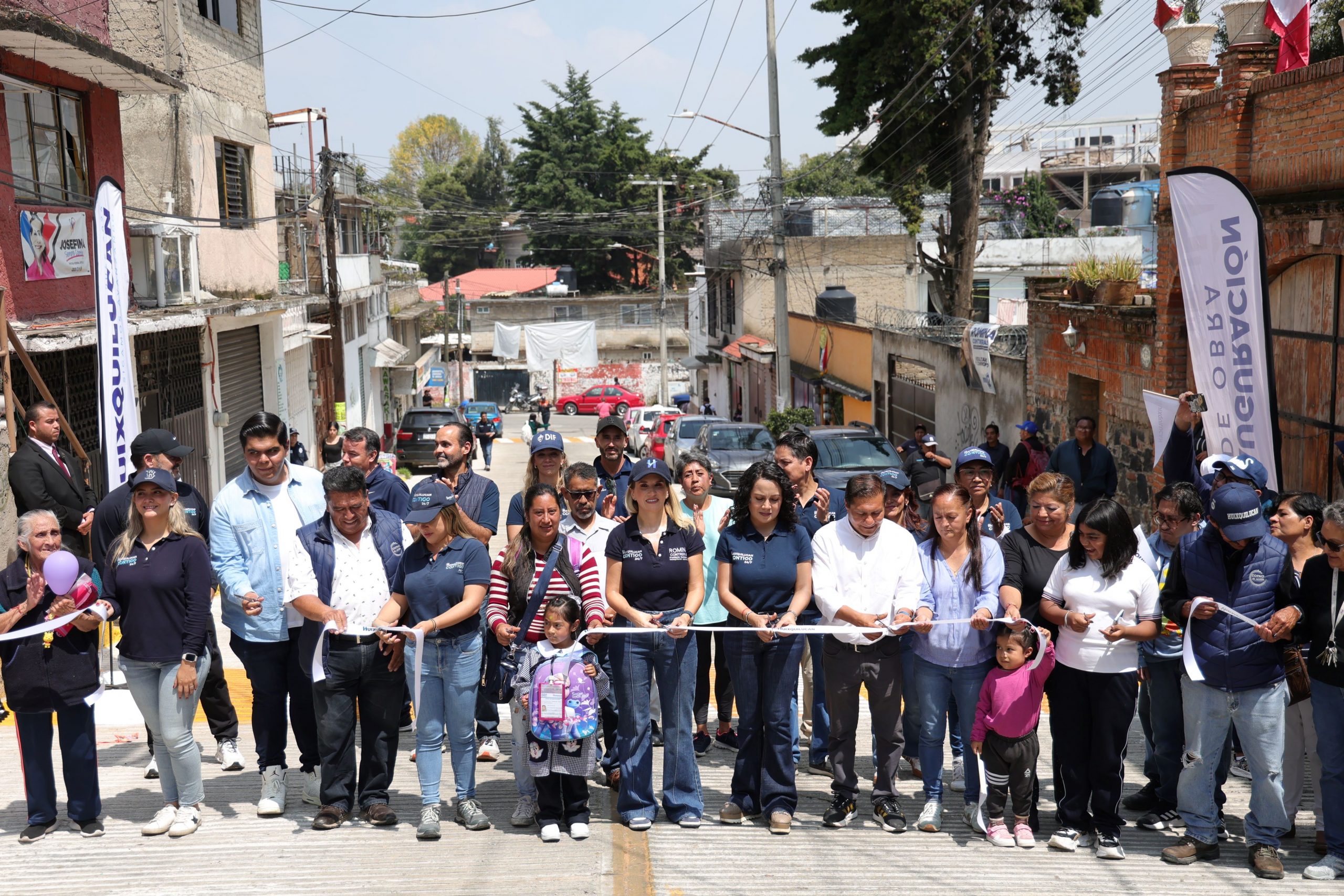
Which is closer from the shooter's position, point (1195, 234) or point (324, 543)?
point (324, 543)

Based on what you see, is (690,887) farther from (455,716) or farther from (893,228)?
(893,228)

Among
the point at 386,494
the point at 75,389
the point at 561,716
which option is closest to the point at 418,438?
the point at 75,389

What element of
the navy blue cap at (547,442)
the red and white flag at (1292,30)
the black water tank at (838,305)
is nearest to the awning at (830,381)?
the black water tank at (838,305)

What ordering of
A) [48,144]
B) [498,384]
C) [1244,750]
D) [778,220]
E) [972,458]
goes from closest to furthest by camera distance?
1. [1244,750]
2. [972,458]
3. [48,144]
4. [778,220]
5. [498,384]

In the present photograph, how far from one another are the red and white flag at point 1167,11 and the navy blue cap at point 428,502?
10328 millimetres

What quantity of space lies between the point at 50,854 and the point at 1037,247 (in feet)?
115

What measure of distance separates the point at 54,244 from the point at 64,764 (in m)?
7.53

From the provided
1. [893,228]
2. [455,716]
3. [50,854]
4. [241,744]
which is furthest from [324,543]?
[893,228]

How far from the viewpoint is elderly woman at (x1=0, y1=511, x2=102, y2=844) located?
5.68m

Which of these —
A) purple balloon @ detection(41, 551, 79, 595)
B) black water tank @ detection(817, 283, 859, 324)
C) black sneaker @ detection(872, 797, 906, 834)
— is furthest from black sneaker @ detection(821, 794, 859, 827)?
black water tank @ detection(817, 283, 859, 324)

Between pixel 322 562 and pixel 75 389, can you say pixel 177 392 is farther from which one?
pixel 322 562

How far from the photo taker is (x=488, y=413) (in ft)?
134

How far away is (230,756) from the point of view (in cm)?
701

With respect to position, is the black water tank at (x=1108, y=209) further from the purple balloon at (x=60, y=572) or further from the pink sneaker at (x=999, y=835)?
the purple balloon at (x=60, y=572)
